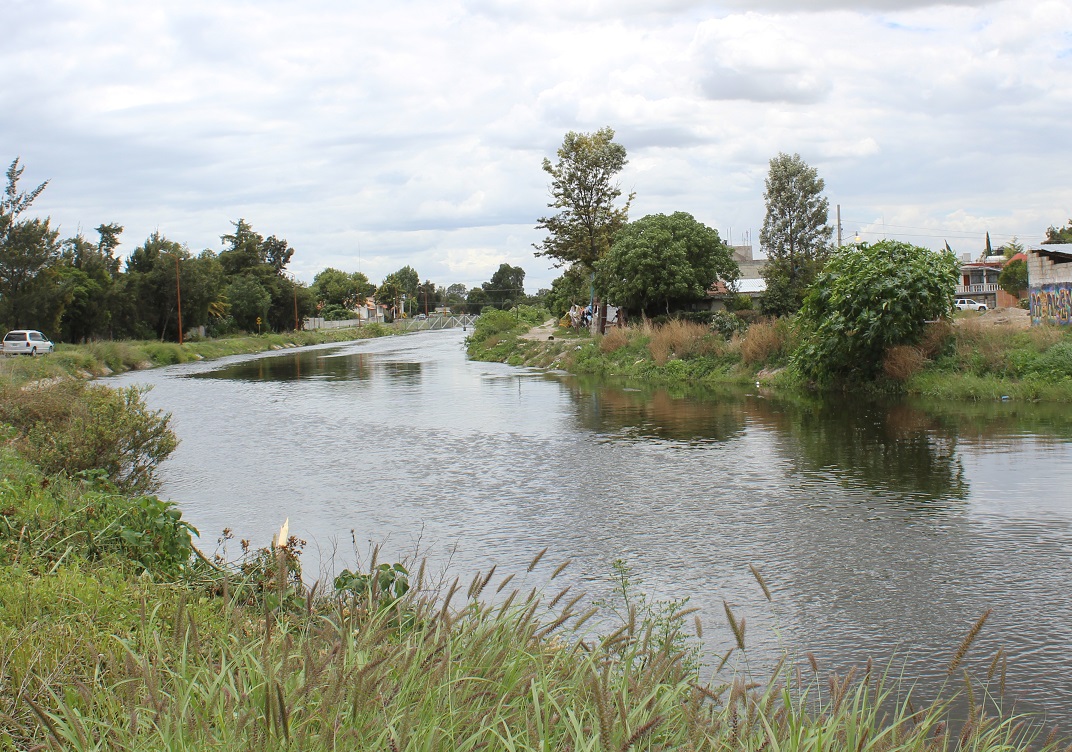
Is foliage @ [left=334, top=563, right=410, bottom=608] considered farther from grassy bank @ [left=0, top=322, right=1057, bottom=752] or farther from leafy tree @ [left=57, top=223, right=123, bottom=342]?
leafy tree @ [left=57, top=223, right=123, bottom=342]

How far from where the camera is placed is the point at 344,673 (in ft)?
13.0

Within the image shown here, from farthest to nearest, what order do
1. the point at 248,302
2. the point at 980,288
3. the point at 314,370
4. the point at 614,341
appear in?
the point at 248,302, the point at 980,288, the point at 314,370, the point at 614,341

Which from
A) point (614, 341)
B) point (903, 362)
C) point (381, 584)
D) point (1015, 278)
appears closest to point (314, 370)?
point (614, 341)

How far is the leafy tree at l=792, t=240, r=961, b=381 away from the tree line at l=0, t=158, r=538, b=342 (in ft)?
139

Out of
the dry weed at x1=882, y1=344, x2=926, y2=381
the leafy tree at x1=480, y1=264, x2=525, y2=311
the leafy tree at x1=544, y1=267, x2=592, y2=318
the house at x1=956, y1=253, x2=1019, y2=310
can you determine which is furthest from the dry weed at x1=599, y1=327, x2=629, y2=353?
the leafy tree at x1=480, y1=264, x2=525, y2=311

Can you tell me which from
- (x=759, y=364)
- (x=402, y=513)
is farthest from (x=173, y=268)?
(x=402, y=513)

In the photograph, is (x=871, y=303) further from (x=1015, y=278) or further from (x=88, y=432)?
(x=1015, y=278)

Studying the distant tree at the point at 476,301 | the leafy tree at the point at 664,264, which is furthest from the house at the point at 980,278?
the distant tree at the point at 476,301

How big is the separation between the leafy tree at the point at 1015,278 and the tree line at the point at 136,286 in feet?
184

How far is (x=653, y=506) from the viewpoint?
13.8m

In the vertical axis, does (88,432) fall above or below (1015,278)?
below

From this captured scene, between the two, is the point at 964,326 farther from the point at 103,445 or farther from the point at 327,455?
the point at 103,445

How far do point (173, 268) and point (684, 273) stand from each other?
1691 inches

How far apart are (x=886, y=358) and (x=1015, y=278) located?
134 ft
